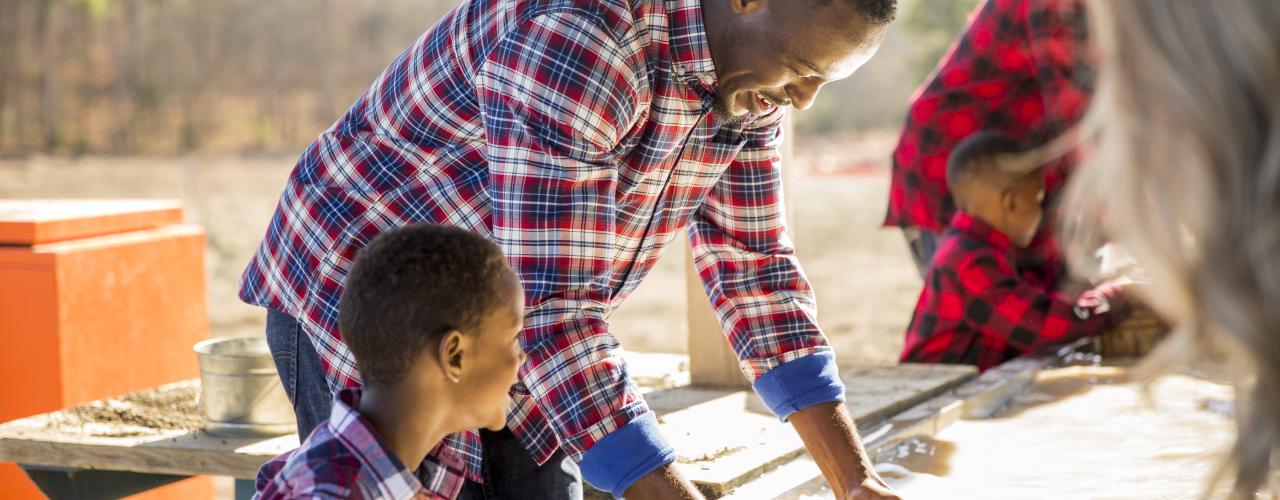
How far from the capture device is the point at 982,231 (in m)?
3.70

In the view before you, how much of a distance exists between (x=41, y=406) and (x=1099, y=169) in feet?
10.2

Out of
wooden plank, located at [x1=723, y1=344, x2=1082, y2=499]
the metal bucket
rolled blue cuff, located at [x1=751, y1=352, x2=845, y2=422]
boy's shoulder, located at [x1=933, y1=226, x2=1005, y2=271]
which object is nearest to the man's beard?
rolled blue cuff, located at [x1=751, y1=352, x2=845, y2=422]

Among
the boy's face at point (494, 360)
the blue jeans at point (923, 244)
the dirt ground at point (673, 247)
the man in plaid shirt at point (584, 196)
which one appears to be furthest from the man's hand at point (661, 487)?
the blue jeans at point (923, 244)

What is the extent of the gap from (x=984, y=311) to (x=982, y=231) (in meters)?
0.23

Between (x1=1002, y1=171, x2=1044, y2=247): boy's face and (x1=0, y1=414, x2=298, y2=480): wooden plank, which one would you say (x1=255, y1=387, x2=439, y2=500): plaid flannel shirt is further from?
(x1=1002, y1=171, x2=1044, y2=247): boy's face

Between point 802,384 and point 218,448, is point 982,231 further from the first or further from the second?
point 218,448

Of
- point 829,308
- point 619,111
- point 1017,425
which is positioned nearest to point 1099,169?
point 619,111

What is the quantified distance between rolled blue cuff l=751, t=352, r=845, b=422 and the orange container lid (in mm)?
2184

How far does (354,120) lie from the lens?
187 centimetres

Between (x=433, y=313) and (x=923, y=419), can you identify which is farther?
(x=923, y=419)

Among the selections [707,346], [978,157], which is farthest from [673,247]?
[707,346]

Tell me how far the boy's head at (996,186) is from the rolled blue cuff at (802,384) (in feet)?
6.11

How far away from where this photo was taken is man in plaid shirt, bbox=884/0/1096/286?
155 inches

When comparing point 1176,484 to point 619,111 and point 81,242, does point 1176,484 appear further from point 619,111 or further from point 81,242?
point 81,242
